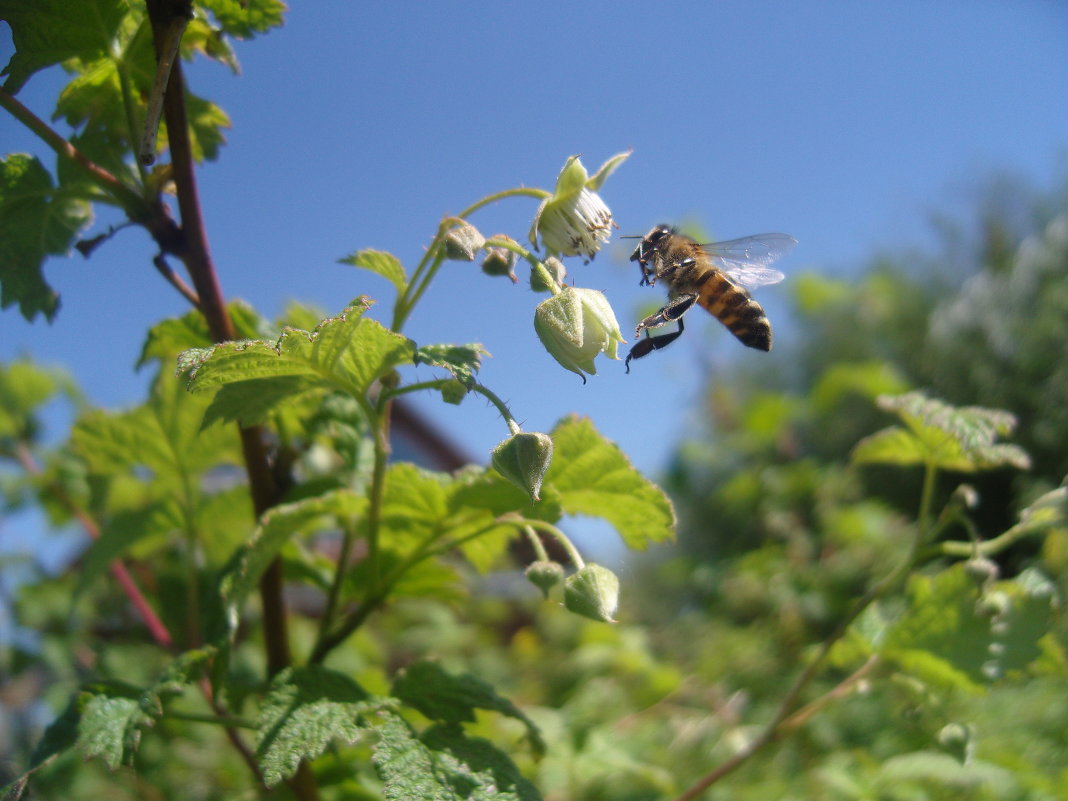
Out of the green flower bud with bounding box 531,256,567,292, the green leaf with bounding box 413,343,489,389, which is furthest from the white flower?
the green leaf with bounding box 413,343,489,389

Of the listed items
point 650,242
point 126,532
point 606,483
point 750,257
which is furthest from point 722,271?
point 126,532

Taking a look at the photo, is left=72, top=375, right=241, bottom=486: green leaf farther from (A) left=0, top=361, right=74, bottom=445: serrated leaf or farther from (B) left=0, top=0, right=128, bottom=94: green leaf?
(A) left=0, top=361, right=74, bottom=445: serrated leaf

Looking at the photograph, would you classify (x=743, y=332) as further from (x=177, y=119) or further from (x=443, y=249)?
(x=177, y=119)

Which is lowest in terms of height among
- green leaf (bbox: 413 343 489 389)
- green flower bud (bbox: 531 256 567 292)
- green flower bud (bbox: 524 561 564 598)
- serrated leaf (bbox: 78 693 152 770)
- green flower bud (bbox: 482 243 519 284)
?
serrated leaf (bbox: 78 693 152 770)

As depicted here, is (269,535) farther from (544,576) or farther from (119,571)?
Result: (119,571)

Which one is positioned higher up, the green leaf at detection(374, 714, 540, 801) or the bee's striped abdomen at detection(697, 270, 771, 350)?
the bee's striped abdomen at detection(697, 270, 771, 350)

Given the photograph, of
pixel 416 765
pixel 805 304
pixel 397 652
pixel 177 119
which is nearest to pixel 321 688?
pixel 416 765

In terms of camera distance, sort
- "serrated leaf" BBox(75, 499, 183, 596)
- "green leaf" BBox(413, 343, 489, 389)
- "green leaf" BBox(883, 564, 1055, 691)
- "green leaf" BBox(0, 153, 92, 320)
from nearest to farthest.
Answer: "green leaf" BBox(413, 343, 489, 389)
"green leaf" BBox(0, 153, 92, 320)
"green leaf" BBox(883, 564, 1055, 691)
"serrated leaf" BBox(75, 499, 183, 596)
